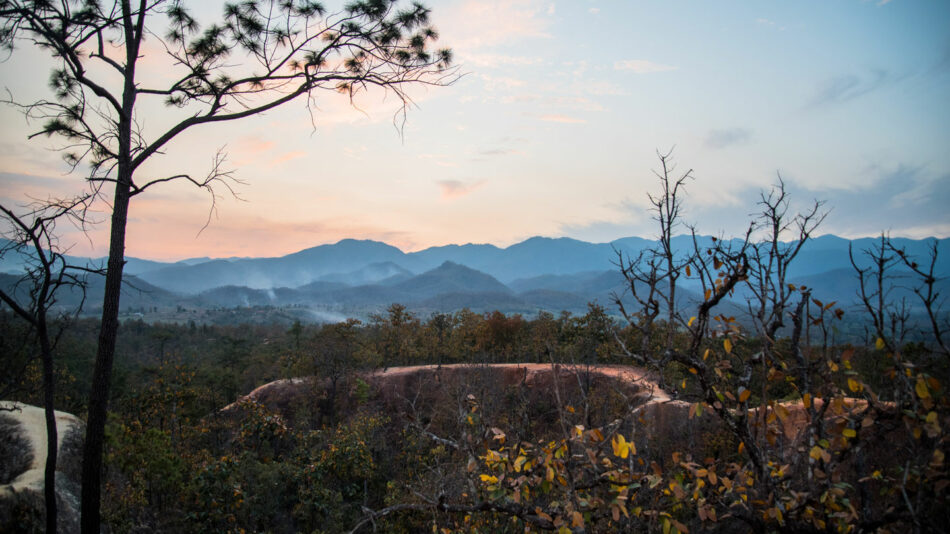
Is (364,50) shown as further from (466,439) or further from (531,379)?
(531,379)

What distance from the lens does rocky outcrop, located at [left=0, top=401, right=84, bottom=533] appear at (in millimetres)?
6172

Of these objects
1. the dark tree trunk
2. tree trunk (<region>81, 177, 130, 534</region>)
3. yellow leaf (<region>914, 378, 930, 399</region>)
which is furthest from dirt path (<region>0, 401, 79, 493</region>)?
yellow leaf (<region>914, 378, 930, 399</region>)

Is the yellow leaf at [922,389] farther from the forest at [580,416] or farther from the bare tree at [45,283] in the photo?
the bare tree at [45,283]

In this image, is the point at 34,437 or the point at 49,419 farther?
the point at 34,437

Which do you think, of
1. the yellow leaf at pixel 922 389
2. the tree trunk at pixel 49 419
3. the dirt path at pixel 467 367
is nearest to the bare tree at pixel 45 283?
the tree trunk at pixel 49 419

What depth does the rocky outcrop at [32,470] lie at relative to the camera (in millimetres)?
6172

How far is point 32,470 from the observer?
7086 mm

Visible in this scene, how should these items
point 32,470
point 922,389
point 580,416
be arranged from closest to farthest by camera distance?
point 922,389
point 580,416
point 32,470

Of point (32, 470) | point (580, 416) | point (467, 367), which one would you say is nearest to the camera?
point (580, 416)

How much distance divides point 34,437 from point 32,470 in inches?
67.0

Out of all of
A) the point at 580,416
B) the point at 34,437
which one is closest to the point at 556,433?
the point at 580,416

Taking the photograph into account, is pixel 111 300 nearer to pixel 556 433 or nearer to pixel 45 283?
pixel 45 283

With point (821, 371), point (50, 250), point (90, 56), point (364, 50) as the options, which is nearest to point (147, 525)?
point (50, 250)

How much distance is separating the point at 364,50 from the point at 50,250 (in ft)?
15.7
